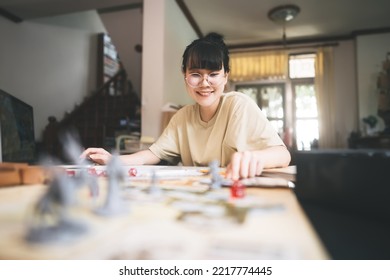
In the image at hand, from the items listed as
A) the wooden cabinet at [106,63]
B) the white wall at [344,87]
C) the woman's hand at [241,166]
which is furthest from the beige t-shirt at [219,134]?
the wooden cabinet at [106,63]

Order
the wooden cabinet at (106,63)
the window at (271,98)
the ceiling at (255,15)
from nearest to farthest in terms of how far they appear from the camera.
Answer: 1. the ceiling at (255,15)
2. the window at (271,98)
3. the wooden cabinet at (106,63)

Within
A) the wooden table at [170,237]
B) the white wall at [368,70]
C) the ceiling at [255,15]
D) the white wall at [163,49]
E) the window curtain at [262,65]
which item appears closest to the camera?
the wooden table at [170,237]

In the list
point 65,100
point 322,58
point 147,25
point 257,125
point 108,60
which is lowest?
point 257,125

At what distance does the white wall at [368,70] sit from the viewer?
4.69ft

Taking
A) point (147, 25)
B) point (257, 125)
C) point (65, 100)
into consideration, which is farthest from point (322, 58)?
point (65, 100)

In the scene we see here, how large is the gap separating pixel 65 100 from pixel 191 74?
1.73 ft

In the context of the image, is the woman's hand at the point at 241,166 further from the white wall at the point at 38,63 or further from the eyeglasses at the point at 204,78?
the white wall at the point at 38,63

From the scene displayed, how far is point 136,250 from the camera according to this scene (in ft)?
0.49

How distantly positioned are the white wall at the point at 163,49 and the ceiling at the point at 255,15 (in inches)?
3.1

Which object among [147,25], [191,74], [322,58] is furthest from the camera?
[322,58]

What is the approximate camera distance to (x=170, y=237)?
0.52 feet

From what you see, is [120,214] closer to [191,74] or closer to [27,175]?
[27,175]

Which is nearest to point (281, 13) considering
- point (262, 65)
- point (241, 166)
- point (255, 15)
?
point (255, 15)

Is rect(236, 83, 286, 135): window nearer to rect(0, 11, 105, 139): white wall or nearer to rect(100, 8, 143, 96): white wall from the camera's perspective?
rect(100, 8, 143, 96): white wall
